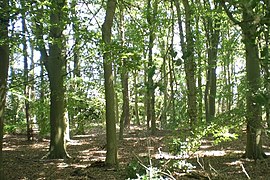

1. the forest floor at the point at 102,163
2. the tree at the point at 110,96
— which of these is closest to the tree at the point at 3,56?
the forest floor at the point at 102,163

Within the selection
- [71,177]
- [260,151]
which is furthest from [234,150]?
[71,177]

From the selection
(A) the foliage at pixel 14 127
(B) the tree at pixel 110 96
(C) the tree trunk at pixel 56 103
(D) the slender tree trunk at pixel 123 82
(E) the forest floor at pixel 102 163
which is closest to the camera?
(D) the slender tree trunk at pixel 123 82

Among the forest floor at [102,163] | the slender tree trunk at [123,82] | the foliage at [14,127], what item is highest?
the slender tree trunk at [123,82]

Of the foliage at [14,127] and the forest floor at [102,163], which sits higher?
the foliage at [14,127]

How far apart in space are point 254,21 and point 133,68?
507cm

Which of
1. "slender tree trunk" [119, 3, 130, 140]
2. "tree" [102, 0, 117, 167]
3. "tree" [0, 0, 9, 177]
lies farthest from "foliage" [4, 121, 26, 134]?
"tree" [0, 0, 9, 177]

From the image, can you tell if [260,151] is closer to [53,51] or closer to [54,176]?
[54,176]

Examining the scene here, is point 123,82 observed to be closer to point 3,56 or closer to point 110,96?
point 110,96

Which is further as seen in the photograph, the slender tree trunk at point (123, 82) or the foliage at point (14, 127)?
the foliage at point (14, 127)

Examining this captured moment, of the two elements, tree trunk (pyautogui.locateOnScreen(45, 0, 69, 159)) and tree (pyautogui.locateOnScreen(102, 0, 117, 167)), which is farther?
tree trunk (pyautogui.locateOnScreen(45, 0, 69, 159))

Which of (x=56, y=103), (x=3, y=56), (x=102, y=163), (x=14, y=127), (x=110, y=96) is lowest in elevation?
(x=102, y=163)

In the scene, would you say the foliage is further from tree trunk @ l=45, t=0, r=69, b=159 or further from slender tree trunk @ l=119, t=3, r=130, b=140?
slender tree trunk @ l=119, t=3, r=130, b=140

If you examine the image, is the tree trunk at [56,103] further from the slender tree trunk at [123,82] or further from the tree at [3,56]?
the tree at [3,56]

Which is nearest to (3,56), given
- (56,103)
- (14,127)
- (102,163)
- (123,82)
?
(102,163)
